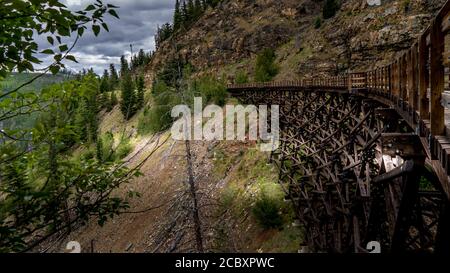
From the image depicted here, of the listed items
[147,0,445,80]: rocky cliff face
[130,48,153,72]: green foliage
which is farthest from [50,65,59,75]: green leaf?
[130,48,153,72]: green foliage

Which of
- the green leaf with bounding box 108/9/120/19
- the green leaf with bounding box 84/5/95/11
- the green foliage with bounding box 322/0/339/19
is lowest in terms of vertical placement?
the green leaf with bounding box 108/9/120/19

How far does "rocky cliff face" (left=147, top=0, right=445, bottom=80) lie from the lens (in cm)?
3881

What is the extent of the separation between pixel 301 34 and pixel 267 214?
52.3 metres

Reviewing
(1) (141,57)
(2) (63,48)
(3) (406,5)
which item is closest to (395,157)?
(2) (63,48)

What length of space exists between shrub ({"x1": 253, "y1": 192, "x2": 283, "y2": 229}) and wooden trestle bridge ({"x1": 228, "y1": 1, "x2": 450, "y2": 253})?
134cm

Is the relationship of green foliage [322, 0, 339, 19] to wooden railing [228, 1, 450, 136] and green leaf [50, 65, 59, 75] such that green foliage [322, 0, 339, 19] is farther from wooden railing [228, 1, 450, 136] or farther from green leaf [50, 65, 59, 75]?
green leaf [50, 65, 59, 75]

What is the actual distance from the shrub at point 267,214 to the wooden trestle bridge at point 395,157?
134 cm

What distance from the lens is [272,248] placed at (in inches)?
595

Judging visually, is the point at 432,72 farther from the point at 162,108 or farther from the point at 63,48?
the point at 162,108

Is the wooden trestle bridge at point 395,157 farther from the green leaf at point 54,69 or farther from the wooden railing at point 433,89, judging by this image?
the green leaf at point 54,69

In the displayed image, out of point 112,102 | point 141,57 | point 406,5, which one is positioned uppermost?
point 141,57

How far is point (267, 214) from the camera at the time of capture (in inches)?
638
